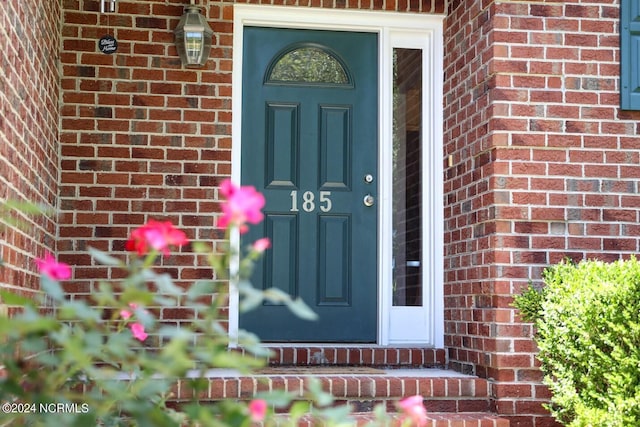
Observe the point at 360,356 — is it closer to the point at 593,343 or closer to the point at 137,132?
the point at 593,343

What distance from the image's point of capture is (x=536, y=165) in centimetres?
479

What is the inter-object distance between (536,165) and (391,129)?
120 centimetres

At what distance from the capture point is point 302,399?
4539 mm

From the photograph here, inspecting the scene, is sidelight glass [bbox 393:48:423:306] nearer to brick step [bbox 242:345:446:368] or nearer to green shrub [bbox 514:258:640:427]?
brick step [bbox 242:345:446:368]

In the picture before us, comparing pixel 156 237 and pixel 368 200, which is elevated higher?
pixel 368 200

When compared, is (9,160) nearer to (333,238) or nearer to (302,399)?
(302,399)

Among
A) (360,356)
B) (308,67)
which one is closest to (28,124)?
(308,67)

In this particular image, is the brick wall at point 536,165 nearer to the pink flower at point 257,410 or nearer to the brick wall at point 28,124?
the brick wall at point 28,124

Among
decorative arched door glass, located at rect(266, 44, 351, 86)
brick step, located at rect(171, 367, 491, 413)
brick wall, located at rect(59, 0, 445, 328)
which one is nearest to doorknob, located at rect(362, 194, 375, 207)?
decorative arched door glass, located at rect(266, 44, 351, 86)

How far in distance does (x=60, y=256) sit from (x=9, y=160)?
1.78m

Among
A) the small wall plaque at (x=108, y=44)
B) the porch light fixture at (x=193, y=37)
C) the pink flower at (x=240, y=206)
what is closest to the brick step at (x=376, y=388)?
the porch light fixture at (x=193, y=37)

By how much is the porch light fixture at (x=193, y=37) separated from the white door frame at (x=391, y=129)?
10.9 inches

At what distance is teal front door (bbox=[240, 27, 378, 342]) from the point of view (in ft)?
18.2

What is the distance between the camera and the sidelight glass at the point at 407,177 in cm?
→ 566
